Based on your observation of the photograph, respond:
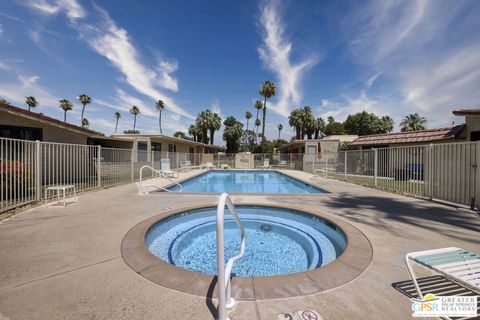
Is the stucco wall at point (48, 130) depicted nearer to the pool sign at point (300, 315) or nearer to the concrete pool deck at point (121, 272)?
the concrete pool deck at point (121, 272)

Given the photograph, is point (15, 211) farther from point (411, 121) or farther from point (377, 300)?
point (411, 121)

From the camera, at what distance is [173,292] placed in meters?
1.95

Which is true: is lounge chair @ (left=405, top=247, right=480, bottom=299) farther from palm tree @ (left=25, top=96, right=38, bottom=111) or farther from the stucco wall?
palm tree @ (left=25, top=96, right=38, bottom=111)

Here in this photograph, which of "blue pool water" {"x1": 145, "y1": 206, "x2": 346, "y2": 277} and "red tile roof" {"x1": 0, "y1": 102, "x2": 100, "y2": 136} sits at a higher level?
"red tile roof" {"x1": 0, "y1": 102, "x2": 100, "y2": 136}

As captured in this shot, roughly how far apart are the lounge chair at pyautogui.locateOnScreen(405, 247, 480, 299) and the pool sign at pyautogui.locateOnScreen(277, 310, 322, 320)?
83 cm

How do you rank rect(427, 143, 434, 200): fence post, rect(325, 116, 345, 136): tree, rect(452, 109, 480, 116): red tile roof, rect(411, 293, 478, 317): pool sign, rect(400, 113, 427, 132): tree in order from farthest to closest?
rect(325, 116, 345, 136): tree < rect(400, 113, 427, 132): tree < rect(452, 109, 480, 116): red tile roof < rect(427, 143, 434, 200): fence post < rect(411, 293, 478, 317): pool sign

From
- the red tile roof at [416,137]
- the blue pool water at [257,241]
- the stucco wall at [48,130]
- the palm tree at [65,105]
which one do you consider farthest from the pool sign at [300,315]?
the palm tree at [65,105]

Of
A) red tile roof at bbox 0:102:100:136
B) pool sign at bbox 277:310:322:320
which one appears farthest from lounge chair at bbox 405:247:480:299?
red tile roof at bbox 0:102:100:136

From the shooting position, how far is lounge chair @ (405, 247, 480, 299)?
163 cm

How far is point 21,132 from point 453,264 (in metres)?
14.0

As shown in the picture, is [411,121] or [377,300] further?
[411,121]

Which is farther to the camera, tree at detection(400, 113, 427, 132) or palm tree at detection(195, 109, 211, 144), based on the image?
palm tree at detection(195, 109, 211, 144)

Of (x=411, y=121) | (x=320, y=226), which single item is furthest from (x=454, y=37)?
(x=411, y=121)

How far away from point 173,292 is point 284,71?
48.5 ft
